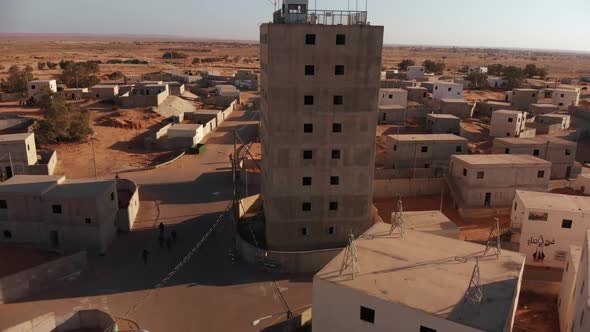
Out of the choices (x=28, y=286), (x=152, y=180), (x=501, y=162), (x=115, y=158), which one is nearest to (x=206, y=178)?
(x=152, y=180)

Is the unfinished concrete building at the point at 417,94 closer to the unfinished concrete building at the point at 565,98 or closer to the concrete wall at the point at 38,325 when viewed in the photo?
the unfinished concrete building at the point at 565,98

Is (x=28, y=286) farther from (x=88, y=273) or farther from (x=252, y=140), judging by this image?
(x=252, y=140)

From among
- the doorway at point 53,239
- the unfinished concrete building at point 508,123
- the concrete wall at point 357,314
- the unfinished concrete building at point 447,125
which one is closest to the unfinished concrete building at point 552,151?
the unfinished concrete building at point 508,123

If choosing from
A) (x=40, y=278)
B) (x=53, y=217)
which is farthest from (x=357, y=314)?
(x=53, y=217)

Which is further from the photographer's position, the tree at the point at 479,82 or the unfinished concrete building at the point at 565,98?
the tree at the point at 479,82

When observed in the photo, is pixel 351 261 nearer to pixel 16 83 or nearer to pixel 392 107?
pixel 392 107

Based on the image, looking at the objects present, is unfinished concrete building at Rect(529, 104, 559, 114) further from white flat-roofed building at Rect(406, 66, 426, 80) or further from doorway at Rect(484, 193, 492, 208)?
doorway at Rect(484, 193, 492, 208)
